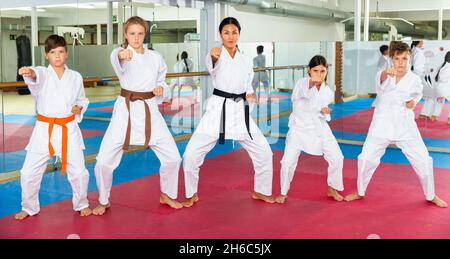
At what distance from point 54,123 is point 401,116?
239cm

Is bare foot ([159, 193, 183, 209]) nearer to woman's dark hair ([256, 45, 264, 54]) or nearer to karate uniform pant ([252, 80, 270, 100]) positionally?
karate uniform pant ([252, 80, 270, 100])

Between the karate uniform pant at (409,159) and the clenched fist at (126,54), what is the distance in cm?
182

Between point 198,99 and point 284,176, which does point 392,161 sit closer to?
point 284,176

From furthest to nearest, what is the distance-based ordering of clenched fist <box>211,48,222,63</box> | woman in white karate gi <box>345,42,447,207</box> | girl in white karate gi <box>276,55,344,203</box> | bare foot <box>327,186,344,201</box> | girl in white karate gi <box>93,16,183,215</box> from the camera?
bare foot <box>327,186,344,201</box> < girl in white karate gi <box>276,55,344,203</box> < woman in white karate gi <box>345,42,447,207</box> < clenched fist <box>211,48,222,63</box> < girl in white karate gi <box>93,16,183,215</box>

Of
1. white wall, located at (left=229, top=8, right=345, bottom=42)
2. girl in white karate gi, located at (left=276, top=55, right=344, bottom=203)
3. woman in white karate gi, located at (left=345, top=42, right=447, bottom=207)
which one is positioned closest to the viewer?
woman in white karate gi, located at (left=345, top=42, right=447, bottom=207)

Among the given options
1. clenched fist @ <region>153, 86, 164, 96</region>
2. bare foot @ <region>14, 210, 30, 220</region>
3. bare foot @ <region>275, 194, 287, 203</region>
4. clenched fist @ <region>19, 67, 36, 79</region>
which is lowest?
bare foot @ <region>14, 210, 30, 220</region>

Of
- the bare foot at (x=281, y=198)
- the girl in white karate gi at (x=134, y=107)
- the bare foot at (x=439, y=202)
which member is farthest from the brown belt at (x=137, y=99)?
the bare foot at (x=439, y=202)

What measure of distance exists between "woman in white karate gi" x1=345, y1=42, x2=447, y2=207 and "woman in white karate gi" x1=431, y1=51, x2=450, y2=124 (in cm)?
245

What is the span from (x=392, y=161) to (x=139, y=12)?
3.39 meters

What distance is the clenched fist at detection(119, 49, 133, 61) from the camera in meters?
3.20

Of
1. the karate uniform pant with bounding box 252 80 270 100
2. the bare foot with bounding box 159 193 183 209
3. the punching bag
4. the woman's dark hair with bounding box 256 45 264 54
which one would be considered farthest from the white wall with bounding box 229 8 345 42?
Result: the bare foot with bounding box 159 193 183 209

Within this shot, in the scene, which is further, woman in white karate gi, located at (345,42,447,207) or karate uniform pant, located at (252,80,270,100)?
karate uniform pant, located at (252,80,270,100)

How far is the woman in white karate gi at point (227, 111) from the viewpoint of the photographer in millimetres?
3510
